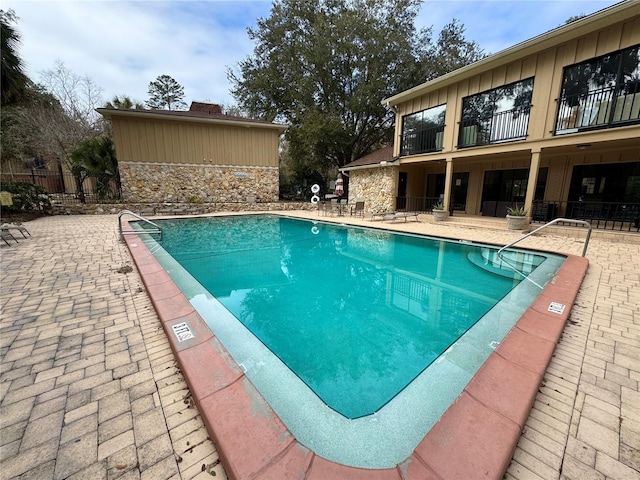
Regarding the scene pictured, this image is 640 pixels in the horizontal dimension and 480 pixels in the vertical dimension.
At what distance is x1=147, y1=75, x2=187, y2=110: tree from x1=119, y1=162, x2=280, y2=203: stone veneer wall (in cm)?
1915

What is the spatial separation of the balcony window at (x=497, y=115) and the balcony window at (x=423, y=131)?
3.39 ft

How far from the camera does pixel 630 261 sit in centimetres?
538

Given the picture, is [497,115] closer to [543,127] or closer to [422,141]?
[543,127]

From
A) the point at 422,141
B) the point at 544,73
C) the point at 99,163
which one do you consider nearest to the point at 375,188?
the point at 422,141

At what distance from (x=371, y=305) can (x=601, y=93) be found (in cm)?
993

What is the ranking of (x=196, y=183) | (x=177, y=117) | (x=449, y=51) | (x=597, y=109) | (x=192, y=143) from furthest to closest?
(x=449, y=51), (x=196, y=183), (x=192, y=143), (x=177, y=117), (x=597, y=109)

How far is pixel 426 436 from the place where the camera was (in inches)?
60.7

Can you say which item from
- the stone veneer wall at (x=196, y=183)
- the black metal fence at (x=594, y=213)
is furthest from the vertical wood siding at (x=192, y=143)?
the black metal fence at (x=594, y=213)

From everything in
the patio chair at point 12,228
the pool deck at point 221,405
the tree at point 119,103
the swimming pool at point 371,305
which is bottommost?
the swimming pool at point 371,305

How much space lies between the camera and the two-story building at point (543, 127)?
7539mm

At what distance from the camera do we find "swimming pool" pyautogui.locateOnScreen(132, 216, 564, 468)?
6.00 ft

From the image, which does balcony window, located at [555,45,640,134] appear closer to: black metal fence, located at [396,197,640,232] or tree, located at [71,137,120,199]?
black metal fence, located at [396,197,640,232]

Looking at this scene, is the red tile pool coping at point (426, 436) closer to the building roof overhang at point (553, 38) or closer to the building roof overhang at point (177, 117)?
the building roof overhang at point (553, 38)

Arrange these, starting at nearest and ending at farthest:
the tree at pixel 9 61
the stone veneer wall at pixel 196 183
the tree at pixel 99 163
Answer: the tree at pixel 9 61 → the tree at pixel 99 163 → the stone veneer wall at pixel 196 183
